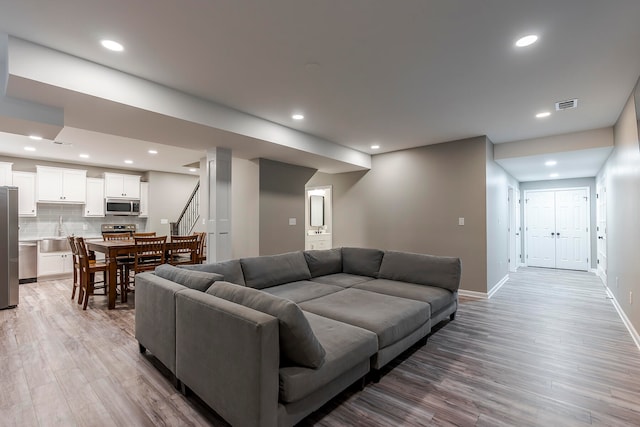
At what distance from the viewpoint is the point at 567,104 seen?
3492mm

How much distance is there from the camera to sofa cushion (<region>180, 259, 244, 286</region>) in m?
2.96

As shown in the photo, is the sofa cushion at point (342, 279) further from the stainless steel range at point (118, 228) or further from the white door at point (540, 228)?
the white door at point (540, 228)

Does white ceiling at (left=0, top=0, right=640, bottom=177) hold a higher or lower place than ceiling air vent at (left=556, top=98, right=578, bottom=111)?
higher

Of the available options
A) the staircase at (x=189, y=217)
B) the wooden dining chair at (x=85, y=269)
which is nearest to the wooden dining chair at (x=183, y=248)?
the wooden dining chair at (x=85, y=269)

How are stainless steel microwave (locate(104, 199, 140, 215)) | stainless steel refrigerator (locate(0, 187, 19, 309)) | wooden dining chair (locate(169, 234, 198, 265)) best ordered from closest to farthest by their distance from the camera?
stainless steel refrigerator (locate(0, 187, 19, 309)) → wooden dining chair (locate(169, 234, 198, 265)) → stainless steel microwave (locate(104, 199, 140, 215))

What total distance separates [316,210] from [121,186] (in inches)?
193

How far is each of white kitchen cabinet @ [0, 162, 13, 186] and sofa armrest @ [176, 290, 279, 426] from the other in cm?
651

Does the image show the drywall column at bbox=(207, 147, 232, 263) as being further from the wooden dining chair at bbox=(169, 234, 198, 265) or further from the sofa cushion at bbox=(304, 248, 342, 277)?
the sofa cushion at bbox=(304, 248, 342, 277)

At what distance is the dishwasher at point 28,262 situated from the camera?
5.78 metres

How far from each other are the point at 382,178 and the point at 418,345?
3.68 m

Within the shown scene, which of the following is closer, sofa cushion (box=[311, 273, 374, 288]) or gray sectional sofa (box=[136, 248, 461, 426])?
gray sectional sofa (box=[136, 248, 461, 426])

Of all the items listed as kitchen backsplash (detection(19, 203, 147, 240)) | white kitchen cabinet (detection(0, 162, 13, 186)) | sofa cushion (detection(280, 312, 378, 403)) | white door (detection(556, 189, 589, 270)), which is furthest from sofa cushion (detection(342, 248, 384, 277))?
white kitchen cabinet (detection(0, 162, 13, 186))

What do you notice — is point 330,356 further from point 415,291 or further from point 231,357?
point 415,291

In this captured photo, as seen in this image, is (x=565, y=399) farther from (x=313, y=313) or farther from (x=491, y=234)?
(x=491, y=234)
